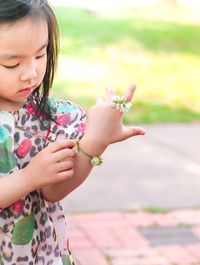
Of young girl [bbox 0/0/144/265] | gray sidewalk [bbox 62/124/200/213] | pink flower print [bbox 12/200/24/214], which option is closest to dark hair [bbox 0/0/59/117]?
young girl [bbox 0/0/144/265]

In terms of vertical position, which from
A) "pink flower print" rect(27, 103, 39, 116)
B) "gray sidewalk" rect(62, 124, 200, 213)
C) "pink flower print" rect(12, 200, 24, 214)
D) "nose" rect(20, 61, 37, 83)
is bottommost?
"pink flower print" rect(12, 200, 24, 214)

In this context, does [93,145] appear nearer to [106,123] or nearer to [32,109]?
[106,123]

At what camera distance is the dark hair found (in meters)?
1.80

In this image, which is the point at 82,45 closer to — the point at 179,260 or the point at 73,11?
the point at 73,11

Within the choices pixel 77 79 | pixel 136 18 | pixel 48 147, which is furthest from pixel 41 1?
pixel 136 18

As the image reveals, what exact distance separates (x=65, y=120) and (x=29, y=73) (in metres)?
0.24

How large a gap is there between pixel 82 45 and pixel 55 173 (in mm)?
9983

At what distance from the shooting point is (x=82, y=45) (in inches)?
462

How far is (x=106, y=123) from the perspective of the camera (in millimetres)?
1853

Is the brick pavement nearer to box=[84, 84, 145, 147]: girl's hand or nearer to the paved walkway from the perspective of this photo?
the paved walkway

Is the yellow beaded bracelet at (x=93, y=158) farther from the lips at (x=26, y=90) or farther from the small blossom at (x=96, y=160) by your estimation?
the lips at (x=26, y=90)

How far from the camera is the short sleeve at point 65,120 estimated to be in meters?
2.00

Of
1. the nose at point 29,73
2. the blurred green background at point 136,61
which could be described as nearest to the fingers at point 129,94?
the nose at point 29,73

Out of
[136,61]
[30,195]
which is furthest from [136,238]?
[136,61]
